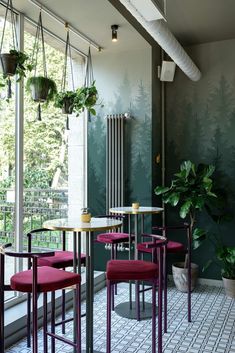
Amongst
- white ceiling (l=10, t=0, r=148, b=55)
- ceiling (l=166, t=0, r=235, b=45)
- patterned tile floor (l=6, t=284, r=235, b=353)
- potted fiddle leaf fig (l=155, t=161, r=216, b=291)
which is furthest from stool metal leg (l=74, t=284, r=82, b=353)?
ceiling (l=166, t=0, r=235, b=45)

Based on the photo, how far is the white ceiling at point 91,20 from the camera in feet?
11.8

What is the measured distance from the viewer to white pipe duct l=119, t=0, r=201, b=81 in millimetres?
3043

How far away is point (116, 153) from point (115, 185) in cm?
42

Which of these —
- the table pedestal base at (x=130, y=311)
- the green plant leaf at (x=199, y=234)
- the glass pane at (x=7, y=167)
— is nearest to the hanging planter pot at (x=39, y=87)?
the glass pane at (x=7, y=167)

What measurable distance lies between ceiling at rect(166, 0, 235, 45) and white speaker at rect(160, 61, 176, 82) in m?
0.40

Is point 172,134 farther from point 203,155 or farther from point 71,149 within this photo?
point 71,149

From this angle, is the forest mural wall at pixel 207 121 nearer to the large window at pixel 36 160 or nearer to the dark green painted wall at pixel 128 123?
the dark green painted wall at pixel 128 123

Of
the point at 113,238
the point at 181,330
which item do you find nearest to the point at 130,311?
the point at 181,330

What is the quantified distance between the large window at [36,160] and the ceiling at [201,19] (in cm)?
139

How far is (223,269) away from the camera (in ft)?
15.0

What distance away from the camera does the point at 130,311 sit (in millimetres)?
3820

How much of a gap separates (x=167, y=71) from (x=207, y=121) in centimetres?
87

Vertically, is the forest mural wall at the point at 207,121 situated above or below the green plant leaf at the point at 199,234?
above

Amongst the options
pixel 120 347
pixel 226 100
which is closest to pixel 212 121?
pixel 226 100
